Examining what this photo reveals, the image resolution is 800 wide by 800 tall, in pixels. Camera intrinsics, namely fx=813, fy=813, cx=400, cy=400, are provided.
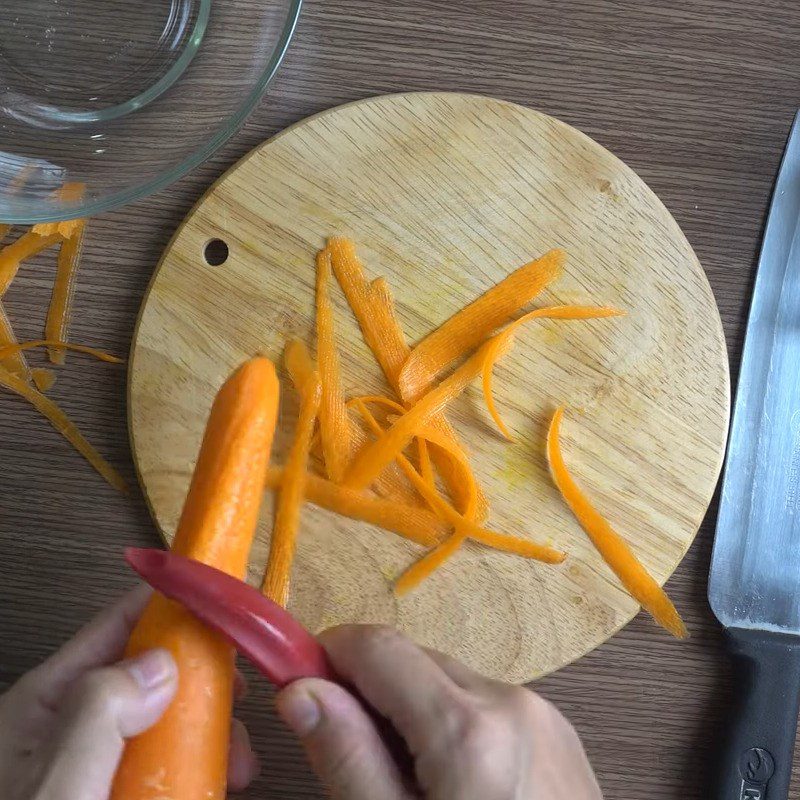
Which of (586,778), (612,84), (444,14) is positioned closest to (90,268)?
(444,14)

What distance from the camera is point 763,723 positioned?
1.20m

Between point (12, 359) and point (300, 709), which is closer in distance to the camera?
point (300, 709)

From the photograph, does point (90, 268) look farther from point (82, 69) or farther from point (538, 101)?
point (538, 101)

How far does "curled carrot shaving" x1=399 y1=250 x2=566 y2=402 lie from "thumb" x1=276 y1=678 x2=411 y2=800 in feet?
1.54

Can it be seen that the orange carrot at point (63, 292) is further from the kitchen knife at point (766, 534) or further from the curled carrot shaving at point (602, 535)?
the kitchen knife at point (766, 534)

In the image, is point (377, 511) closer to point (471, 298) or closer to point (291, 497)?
point (291, 497)

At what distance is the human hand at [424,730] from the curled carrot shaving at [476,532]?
269 millimetres

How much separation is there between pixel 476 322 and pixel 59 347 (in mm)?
647

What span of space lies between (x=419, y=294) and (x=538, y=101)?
375 millimetres

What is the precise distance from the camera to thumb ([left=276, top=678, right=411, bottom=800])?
0.86 meters

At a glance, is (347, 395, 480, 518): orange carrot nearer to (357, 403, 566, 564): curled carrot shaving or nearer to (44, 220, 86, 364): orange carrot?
(357, 403, 566, 564): curled carrot shaving

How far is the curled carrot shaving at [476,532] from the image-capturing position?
1172mm

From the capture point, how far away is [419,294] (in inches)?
48.0

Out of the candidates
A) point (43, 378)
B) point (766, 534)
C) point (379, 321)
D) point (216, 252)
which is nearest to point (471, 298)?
point (379, 321)
